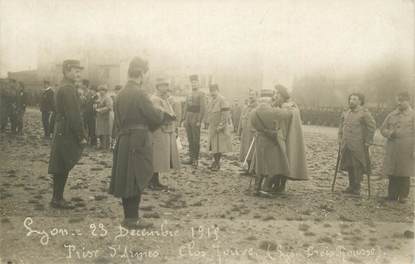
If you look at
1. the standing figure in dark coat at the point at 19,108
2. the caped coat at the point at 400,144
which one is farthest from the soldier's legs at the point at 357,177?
the standing figure in dark coat at the point at 19,108

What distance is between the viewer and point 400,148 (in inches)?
268

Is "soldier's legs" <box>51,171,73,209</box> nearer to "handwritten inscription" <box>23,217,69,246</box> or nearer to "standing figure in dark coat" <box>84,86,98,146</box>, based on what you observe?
"handwritten inscription" <box>23,217,69,246</box>

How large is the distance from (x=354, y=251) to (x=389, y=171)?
110 inches

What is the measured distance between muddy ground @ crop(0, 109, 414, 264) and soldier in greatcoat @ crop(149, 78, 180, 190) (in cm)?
35

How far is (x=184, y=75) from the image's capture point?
30.2 metres

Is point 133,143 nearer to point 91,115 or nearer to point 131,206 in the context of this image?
point 131,206

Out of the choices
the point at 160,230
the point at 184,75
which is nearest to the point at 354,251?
the point at 160,230

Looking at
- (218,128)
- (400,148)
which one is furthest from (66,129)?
(400,148)

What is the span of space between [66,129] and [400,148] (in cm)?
495

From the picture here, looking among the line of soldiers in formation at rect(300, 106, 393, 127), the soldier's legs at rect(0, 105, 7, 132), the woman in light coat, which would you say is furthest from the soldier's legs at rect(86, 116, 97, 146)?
the line of soldiers in formation at rect(300, 106, 393, 127)

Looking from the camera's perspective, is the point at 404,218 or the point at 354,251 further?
the point at 404,218

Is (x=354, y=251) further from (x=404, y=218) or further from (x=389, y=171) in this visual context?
(x=389, y=171)

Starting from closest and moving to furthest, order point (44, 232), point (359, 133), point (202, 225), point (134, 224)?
point (44, 232) < point (134, 224) < point (202, 225) < point (359, 133)

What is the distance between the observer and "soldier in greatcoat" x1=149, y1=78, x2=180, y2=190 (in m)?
6.88
